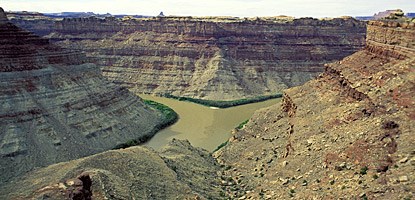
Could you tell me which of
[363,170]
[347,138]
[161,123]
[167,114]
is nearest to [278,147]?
[347,138]

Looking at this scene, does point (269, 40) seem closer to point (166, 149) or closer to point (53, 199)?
point (166, 149)

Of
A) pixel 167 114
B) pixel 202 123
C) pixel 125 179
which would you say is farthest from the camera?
pixel 167 114

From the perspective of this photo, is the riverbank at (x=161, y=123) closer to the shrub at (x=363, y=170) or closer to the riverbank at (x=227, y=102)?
the riverbank at (x=227, y=102)

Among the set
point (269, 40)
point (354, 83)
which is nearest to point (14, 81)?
point (354, 83)

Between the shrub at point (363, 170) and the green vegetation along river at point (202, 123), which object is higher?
the shrub at point (363, 170)

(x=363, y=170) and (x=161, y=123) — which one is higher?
(x=363, y=170)

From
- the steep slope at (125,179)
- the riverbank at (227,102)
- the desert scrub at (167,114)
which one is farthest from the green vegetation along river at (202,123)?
the steep slope at (125,179)

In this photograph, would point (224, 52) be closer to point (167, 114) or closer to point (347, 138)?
point (167, 114)
